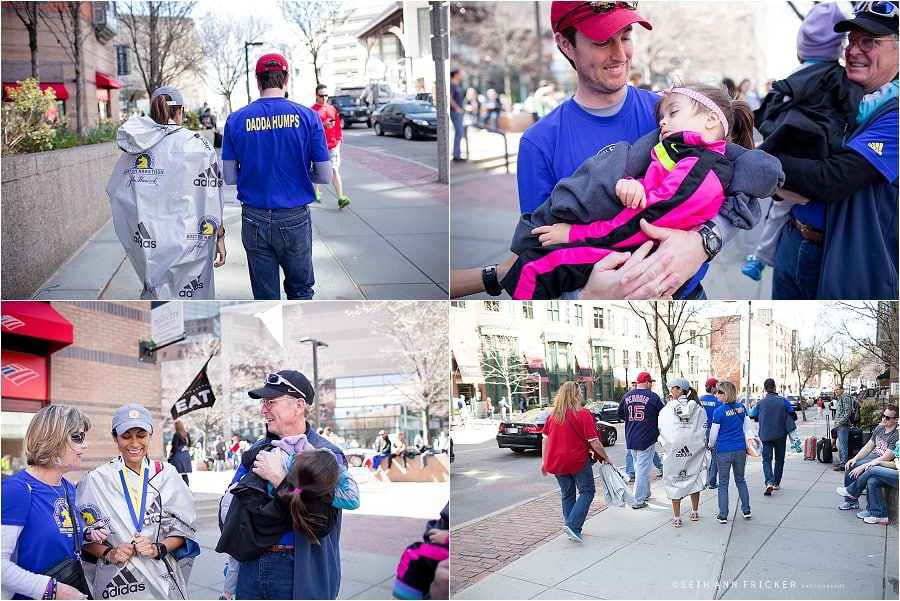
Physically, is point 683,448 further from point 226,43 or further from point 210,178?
point 226,43

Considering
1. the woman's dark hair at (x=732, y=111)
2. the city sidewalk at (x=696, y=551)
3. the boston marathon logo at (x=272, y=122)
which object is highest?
the boston marathon logo at (x=272, y=122)

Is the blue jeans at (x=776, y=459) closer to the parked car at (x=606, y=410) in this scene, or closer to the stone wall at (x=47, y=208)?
the parked car at (x=606, y=410)

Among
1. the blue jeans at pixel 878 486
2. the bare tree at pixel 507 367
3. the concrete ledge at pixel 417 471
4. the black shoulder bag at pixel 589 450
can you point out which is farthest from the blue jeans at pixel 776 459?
the concrete ledge at pixel 417 471

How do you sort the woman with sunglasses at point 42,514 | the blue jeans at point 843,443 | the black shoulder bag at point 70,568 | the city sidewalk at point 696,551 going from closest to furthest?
the woman with sunglasses at point 42,514 < the black shoulder bag at point 70,568 < the city sidewalk at point 696,551 < the blue jeans at point 843,443

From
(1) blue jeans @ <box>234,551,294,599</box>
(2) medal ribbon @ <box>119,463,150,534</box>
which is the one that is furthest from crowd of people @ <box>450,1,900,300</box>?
(2) medal ribbon @ <box>119,463,150,534</box>

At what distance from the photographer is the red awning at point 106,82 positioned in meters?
3.99

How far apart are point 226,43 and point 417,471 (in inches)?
96.4

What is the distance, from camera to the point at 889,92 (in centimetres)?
334

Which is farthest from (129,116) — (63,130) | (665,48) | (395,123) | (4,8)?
(665,48)

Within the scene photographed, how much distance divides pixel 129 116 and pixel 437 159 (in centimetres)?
159

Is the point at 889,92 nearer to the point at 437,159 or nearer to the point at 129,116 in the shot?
the point at 437,159

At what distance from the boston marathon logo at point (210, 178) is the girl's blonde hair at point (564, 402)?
78.0 inches

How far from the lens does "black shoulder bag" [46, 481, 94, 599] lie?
3.10 m

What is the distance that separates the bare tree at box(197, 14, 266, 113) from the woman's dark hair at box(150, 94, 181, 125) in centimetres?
24
